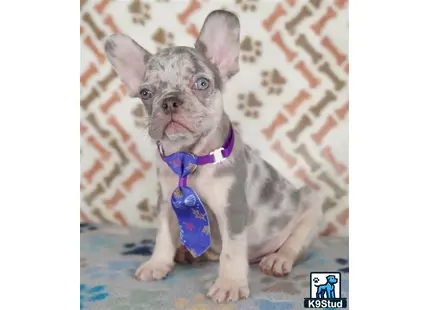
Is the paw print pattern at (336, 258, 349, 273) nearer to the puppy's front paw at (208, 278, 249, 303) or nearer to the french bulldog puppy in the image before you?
the french bulldog puppy

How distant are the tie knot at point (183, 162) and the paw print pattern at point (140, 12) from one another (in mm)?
606

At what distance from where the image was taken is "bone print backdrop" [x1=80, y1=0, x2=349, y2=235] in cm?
182

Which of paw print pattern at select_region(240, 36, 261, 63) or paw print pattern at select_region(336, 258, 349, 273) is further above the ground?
paw print pattern at select_region(240, 36, 261, 63)

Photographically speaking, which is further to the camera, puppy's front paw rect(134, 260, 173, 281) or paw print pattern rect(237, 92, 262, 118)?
paw print pattern rect(237, 92, 262, 118)

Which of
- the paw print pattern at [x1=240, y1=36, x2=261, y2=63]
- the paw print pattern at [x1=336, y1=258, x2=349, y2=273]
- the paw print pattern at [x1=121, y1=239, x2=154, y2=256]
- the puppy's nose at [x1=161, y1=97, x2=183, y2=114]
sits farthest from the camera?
the paw print pattern at [x1=240, y1=36, x2=261, y2=63]

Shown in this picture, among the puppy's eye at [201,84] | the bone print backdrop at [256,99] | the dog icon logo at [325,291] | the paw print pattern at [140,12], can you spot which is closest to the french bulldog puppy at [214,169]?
the puppy's eye at [201,84]

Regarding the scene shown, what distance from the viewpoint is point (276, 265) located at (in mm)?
1619

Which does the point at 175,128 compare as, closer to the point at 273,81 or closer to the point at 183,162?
the point at 183,162

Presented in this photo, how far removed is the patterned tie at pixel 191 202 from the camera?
1491mm

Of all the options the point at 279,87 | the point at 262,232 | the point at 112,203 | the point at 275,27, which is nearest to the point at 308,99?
the point at 279,87

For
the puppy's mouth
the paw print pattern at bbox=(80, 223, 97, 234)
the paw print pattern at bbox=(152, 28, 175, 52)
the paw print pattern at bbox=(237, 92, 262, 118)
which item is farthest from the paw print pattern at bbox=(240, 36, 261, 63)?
the paw print pattern at bbox=(80, 223, 97, 234)

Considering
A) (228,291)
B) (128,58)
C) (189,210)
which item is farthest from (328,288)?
(128,58)

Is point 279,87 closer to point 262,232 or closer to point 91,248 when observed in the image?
point 262,232

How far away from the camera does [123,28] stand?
186cm
